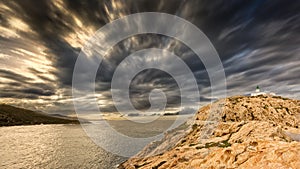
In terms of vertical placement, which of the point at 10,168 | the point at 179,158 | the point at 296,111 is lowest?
the point at 10,168

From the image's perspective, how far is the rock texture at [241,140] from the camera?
69.3ft

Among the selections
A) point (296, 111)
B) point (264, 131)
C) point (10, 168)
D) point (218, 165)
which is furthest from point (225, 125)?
point (10, 168)

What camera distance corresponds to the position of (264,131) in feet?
101

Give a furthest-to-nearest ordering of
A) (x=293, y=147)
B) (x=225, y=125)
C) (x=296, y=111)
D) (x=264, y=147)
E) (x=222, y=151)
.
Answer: (x=296, y=111)
(x=225, y=125)
(x=222, y=151)
(x=264, y=147)
(x=293, y=147)

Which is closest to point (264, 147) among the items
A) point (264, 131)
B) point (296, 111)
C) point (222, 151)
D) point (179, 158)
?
point (222, 151)

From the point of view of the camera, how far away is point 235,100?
61.8 m

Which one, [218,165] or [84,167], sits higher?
[218,165]

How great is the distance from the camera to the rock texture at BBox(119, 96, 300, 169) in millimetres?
21125

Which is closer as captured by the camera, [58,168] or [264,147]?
[264,147]

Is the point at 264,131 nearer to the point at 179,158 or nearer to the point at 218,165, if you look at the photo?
the point at 218,165

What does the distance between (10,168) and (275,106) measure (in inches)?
3743

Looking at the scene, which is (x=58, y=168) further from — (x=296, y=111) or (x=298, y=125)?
(x=296, y=111)

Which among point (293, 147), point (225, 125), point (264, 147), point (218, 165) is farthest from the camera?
point (225, 125)

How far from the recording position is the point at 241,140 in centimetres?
3017
